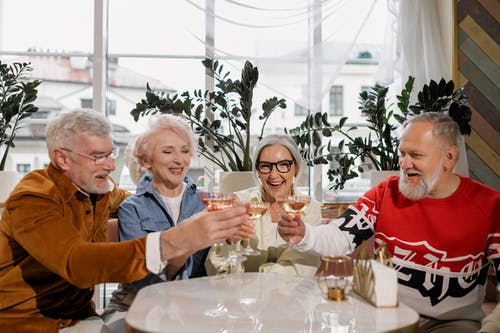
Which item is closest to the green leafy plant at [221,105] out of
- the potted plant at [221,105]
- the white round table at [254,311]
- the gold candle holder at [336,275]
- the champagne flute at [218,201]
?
the potted plant at [221,105]

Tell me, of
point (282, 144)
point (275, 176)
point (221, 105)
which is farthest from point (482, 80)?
point (275, 176)

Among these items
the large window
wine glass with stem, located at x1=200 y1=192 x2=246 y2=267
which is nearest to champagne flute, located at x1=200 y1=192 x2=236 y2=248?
wine glass with stem, located at x1=200 y1=192 x2=246 y2=267

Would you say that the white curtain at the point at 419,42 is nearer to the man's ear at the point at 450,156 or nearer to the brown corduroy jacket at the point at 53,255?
the man's ear at the point at 450,156

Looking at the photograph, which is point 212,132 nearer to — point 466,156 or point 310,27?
point 310,27

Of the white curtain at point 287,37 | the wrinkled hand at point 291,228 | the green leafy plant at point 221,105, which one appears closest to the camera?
the wrinkled hand at point 291,228

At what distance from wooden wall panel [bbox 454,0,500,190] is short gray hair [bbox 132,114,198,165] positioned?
8.38 feet

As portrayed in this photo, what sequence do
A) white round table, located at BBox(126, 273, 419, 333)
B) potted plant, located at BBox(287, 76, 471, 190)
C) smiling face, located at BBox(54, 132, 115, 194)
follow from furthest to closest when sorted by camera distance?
potted plant, located at BBox(287, 76, 471, 190), smiling face, located at BBox(54, 132, 115, 194), white round table, located at BBox(126, 273, 419, 333)

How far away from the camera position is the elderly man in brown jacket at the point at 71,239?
2.11m

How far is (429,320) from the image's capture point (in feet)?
8.60

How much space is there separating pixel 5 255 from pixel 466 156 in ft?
11.4

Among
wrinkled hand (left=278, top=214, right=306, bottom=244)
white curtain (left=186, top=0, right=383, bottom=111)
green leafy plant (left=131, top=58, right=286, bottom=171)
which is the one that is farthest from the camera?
white curtain (left=186, top=0, right=383, bottom=111)

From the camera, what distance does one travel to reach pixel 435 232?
2.66 m

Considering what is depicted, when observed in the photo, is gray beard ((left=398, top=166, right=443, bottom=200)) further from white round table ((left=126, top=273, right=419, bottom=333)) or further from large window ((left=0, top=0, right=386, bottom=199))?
large window ((left=0, top=0, right=386, bottom=199))

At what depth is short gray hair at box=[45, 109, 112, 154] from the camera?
249 cm
